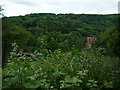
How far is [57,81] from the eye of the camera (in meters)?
2.31

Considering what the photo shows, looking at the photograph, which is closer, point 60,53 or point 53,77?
point 53,77

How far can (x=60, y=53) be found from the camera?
15.7 ft

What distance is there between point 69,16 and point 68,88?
51723 mm

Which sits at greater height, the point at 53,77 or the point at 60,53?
the point at 60,53

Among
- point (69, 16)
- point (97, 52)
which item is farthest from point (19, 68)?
point (69, 16)

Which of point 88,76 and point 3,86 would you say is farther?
point 88,76

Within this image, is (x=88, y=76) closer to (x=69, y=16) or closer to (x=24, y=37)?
(x=24, y=37)

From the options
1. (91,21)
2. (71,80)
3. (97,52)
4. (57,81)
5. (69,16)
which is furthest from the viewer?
(69,16)

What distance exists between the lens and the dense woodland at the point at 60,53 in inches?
79.7

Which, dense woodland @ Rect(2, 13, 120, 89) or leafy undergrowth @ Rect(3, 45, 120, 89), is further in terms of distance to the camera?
dense woodland @ Rect(2, 13, 120, 89)

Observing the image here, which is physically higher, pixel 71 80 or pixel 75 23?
pixel 75 23

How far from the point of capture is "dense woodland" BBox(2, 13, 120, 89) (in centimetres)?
203

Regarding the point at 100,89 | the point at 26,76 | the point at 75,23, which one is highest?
the point at 75,23

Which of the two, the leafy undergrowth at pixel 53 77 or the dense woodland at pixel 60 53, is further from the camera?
the dense woodland at pixel 60 53
